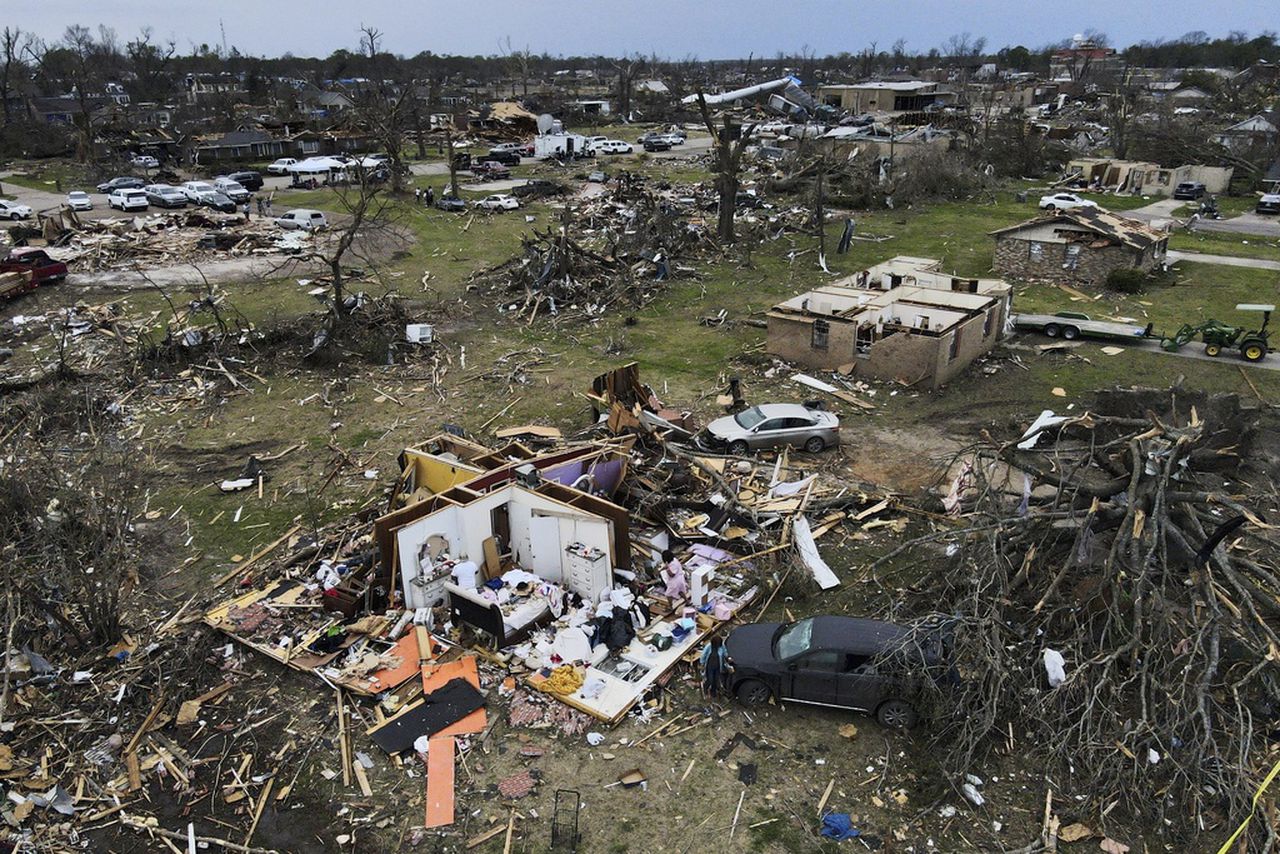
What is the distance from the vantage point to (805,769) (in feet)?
32.9

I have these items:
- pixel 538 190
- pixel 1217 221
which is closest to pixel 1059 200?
pixel 1217 221

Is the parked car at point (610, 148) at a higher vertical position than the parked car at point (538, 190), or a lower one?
higher

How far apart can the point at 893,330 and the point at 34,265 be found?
30.5m

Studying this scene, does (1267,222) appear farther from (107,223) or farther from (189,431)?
(107,223)

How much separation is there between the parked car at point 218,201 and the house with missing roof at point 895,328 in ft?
115

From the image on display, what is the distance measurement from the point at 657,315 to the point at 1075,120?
75430 mm

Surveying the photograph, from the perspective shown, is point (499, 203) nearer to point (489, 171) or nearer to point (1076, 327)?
point (489, 171)

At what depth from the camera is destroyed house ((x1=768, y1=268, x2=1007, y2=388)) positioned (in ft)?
69.5

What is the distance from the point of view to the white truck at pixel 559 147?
2557 inches

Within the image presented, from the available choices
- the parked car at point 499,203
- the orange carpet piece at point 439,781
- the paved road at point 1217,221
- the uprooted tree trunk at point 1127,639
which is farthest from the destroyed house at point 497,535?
the paved road at point 1217,221

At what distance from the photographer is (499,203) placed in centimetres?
4631

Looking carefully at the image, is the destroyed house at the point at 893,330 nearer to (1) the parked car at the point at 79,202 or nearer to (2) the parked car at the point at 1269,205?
(2) the parked car at the point at 1269,205

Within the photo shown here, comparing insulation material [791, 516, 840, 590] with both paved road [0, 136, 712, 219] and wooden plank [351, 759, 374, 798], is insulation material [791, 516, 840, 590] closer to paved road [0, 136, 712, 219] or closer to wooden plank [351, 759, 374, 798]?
wooden plank [351, 759, 374, 798]

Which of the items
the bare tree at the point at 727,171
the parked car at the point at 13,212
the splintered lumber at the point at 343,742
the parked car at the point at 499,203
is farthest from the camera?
the parked car at the point at 499,203
